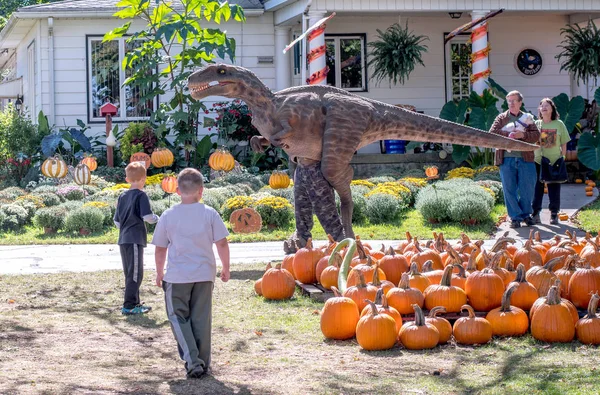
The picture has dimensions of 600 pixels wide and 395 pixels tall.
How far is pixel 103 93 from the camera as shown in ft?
74.7

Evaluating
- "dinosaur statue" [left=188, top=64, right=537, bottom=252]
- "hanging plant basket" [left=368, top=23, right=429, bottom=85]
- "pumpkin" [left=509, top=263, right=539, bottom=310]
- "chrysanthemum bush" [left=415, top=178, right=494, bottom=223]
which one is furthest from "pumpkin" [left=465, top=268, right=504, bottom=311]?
"hanging plant basket" [left=368, top=23, right=429, bottom=85]

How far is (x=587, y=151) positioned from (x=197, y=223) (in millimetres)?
13552

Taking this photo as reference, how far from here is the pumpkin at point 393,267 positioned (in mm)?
7922

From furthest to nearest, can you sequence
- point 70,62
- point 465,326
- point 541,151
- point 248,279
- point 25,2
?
point 25,2 < point 70,62 < point 541,151 < point 248,279 < point 465,326

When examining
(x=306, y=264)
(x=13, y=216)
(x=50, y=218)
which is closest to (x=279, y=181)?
(x=50, y=218)

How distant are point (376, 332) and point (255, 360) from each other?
0.86 meters

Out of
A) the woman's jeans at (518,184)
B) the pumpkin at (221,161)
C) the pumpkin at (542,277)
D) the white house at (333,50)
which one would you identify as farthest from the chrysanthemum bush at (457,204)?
the white house at (333,50)

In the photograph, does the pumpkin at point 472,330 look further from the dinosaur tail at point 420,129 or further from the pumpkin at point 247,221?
the pumpkin at point 247,221

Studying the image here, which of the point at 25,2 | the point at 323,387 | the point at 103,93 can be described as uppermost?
the point at 25,2

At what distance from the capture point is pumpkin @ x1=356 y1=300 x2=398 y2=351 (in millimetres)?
6266

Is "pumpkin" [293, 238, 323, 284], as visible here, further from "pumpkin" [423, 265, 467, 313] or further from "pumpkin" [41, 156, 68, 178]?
"pumpkin" [41, 156, 68, 178]

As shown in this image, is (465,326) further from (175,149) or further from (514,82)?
(514,82)

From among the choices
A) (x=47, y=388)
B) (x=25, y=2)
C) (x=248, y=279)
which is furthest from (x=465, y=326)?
(x=25, y=2)

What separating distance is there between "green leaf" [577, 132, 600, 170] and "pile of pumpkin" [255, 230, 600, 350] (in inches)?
378
